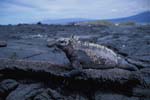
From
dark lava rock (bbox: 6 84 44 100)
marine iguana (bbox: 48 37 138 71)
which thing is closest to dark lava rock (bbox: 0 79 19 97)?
dark lava rock (bbox: 6 84 44 100)

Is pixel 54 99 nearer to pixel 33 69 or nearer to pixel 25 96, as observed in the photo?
pixel 25 96

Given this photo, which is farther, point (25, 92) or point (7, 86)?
point (7, 86)

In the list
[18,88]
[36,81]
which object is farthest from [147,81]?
[18,88]

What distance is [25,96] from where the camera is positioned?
488 centimetres

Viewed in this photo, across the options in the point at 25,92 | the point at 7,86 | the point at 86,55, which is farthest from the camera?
the point at 86,55

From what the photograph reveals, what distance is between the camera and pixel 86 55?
599 cm

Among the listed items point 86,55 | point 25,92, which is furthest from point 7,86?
point 86,55

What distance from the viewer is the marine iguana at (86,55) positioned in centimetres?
574

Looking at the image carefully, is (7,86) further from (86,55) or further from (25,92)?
(86,55)

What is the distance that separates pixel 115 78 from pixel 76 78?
887mm

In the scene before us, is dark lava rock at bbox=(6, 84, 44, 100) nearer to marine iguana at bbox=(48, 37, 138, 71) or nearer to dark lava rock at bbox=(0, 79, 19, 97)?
dark lava rock at bbox=(0, 79, 19, 97)

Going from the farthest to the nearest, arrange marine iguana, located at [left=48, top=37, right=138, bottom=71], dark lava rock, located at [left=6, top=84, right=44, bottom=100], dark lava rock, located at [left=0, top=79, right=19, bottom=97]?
marine iguana, located at [left=48, top=37, right=138, bottom=71]
dark lava rock, located at [left=0, top=79, right=19, bottom=97]
dark lava rock, located at [left=6, top=84, right=44, bottom=100]

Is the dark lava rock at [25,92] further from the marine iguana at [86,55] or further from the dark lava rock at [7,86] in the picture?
the marine iguana at [86,55]

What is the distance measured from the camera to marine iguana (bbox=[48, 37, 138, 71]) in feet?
18.8
